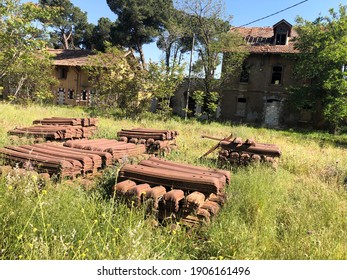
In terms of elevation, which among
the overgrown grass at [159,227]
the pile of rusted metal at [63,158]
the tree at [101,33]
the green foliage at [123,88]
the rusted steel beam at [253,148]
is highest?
the tree at [101,33]

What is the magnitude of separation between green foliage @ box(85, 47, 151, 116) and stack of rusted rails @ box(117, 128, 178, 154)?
394 inches

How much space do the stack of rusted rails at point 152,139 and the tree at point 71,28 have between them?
37.9 metres

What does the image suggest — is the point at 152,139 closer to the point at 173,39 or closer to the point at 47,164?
the point at 47,164

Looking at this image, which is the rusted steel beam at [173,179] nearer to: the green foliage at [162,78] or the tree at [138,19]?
the green foliage at [162,78]

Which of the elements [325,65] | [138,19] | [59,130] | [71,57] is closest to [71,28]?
[71,57]

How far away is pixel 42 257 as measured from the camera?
9.00 ft

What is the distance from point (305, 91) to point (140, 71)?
12674mm

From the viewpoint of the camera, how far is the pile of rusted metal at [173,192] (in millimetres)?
4270

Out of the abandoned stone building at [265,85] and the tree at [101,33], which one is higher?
the tree at [101,33]

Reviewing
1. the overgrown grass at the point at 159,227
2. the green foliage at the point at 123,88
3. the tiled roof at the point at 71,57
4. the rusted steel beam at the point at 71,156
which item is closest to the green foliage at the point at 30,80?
the green foliage at the point at 123,88

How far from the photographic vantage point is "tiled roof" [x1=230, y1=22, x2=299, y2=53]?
26375 millimetres

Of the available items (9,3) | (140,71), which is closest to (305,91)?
(140,71)

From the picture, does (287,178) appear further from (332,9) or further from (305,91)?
(332,9)

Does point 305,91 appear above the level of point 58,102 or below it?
above
